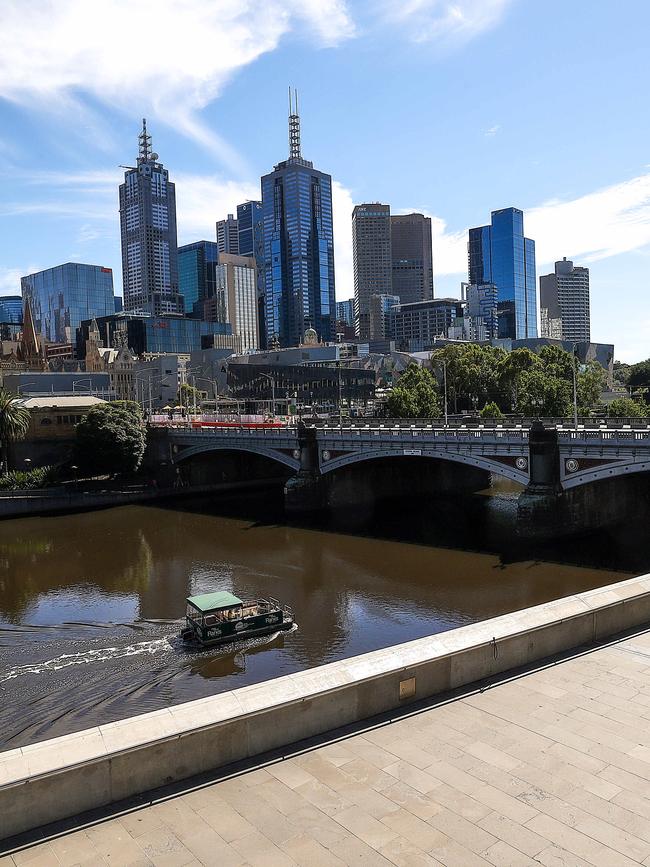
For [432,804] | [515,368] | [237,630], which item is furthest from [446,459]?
[515,368]

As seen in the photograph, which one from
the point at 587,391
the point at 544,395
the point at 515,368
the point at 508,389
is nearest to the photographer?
the point at 544,395

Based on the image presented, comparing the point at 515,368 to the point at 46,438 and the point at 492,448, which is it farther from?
the point at 46,438

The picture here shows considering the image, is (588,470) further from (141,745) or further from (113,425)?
(113,425)

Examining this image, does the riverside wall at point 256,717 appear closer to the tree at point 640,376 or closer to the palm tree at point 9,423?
the palm tree at point 9,423

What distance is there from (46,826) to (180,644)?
24216mm

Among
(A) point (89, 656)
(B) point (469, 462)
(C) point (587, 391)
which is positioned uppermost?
(C) point (587, 391)

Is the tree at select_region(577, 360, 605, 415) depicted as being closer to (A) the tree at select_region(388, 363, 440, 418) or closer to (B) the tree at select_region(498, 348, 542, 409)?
(B) the tree at select_region(498, 348, 542, 409)

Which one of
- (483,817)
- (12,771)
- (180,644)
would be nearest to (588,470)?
(180,644)

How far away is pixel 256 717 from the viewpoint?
12727 millimetres

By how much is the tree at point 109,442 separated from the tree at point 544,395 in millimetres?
57008

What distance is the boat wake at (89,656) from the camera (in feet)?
103

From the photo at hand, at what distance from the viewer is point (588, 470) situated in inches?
2020

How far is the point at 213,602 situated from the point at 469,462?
95.4 ft

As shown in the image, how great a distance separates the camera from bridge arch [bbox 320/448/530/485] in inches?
2175
